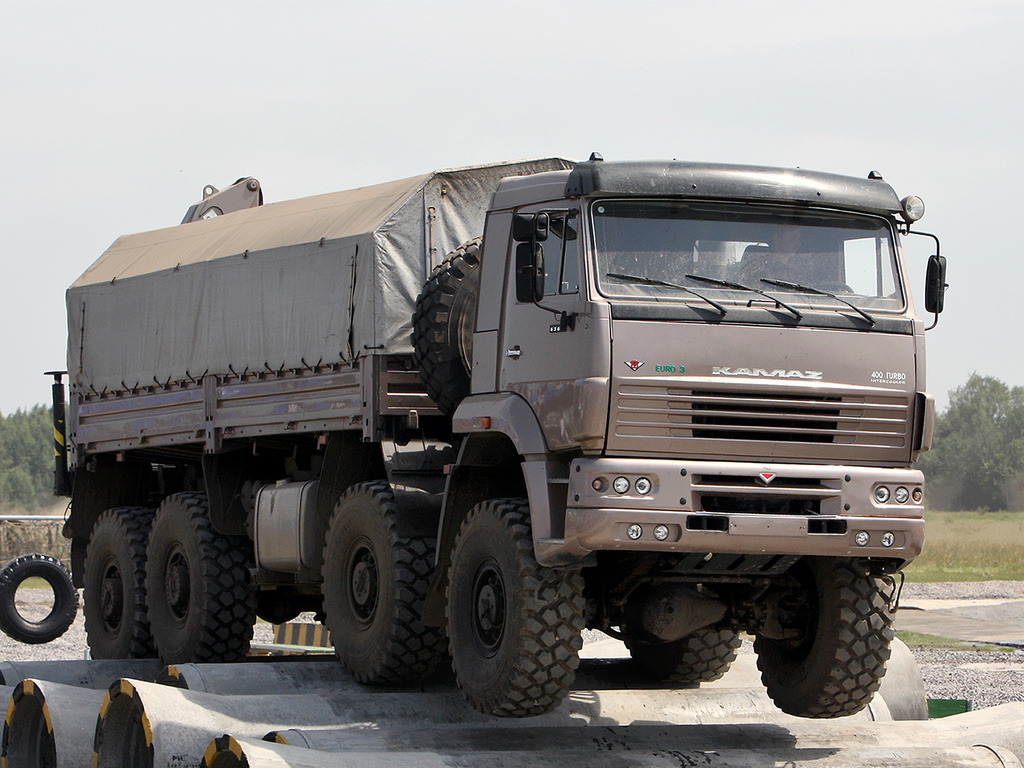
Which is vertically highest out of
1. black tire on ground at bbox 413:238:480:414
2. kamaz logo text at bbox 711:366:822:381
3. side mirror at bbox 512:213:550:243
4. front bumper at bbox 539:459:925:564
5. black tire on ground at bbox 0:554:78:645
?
side mirror at bbox 512:213:550:243

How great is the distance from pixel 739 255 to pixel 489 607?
92.4 inches

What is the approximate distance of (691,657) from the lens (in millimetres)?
9938

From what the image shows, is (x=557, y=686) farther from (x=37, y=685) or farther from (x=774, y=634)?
(x=37, y=685)

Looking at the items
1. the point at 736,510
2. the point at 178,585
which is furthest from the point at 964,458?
the point at 736,510

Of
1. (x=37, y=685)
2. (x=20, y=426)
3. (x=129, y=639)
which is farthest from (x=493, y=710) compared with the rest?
(x=20, y=426)

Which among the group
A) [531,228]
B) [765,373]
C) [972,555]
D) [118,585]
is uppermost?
[531,228]

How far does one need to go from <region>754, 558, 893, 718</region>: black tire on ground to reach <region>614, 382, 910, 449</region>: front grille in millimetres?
849

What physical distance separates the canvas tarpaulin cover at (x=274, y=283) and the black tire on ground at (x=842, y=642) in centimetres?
335

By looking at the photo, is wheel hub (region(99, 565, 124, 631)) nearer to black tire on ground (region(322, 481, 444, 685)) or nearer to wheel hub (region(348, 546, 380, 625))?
black tire on ground (region(322, 481, 444, 685))

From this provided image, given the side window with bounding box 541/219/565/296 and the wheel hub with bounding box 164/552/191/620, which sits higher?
the side window with bounding box 541/219/565/296

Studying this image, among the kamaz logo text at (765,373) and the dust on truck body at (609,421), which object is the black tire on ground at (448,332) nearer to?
the dust on truck body at (609,421)

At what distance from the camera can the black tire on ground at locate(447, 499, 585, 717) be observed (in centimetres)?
725

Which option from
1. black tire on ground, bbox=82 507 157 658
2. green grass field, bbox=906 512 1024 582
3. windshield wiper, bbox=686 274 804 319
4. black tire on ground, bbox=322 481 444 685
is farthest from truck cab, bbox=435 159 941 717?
green grass field, bbox=906 512 1024 582

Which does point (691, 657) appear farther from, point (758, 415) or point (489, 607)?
point (758, 415)
